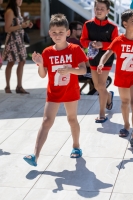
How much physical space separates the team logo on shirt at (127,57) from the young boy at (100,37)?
0.86 meters

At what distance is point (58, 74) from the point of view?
5.36 m

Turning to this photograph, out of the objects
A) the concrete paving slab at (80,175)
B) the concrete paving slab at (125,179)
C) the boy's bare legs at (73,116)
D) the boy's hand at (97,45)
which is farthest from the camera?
the boy's hand at (97,45)

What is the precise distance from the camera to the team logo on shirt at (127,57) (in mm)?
6043

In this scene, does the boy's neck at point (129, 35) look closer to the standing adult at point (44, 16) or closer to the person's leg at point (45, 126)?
the person's leg at point (45, 126)

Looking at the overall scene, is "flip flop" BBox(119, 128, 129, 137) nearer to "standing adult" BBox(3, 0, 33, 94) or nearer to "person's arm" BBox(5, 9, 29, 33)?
Answer: "standing adult" BBox(3, 0, 33, 94)

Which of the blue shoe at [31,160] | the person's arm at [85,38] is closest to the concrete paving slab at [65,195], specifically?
the blue shoe at [31,160]

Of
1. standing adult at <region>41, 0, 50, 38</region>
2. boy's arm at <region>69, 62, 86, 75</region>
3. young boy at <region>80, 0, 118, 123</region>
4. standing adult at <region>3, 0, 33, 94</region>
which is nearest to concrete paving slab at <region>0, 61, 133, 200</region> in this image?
young boy at <region>80, 0, 118, 123</region>

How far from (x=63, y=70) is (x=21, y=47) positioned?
421cm

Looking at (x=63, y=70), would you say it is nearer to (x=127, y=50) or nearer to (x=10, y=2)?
(x=127, y=50)

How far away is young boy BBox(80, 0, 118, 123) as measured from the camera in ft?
22.6

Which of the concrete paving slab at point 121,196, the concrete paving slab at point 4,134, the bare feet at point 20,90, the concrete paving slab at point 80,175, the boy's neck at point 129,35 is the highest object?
the boy's neck at point 129,35

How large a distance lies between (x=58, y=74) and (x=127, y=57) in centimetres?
111

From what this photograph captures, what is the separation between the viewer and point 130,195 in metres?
4.66

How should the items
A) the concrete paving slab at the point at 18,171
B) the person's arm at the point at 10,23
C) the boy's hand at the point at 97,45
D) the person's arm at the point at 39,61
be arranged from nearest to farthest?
the concrete paving slab at the point at 18,171, the person's arm at the point at 39,61, the boy's hand at the point at 97,45, the person's arm at the point at 10,23
